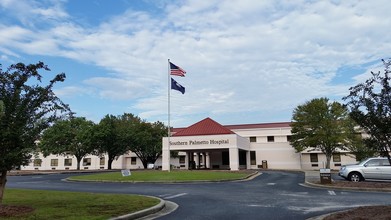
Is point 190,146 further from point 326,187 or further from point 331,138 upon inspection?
point 326,187

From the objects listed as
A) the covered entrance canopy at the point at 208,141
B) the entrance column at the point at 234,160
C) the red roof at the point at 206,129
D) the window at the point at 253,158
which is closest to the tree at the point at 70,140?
the covered entrance canopy at the point at 208,141

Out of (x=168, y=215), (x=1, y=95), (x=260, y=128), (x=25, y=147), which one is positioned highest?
(x=260, y=128)

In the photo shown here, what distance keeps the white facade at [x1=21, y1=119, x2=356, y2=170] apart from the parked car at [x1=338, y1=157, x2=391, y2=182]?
69.1 ft

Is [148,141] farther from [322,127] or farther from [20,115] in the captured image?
[20,115]

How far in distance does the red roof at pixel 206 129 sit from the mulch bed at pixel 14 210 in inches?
1348

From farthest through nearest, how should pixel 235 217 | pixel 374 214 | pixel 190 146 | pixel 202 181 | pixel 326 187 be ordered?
pixel 190 146 < pixel 202 181 < pixel 326 187 < pixel 235 217 < pixel 374 214

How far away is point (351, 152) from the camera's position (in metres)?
47.1

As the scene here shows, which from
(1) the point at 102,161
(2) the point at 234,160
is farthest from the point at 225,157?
(1) the point at 102,161

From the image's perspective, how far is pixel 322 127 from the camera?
4600 cm

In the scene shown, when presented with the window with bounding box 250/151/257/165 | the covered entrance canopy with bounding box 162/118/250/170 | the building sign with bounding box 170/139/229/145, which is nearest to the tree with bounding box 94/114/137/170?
the covered entrance canopy with bounding box 162/118/250/170

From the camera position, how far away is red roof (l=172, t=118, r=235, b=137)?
4494 centimetres

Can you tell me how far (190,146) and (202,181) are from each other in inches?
811

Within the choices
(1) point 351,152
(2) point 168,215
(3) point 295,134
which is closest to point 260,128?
(3) point 295,134

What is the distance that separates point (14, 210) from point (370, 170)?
1928 centimetres
